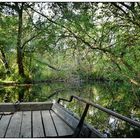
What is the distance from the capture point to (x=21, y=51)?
10828 mm

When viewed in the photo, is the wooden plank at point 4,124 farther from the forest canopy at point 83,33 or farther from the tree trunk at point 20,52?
the tree trunk at point 20,52

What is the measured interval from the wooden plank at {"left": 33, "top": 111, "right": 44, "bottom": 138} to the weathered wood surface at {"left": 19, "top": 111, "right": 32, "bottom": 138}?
0.04 meters

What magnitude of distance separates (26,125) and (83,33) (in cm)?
446

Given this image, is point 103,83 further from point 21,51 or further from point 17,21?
point 17,21

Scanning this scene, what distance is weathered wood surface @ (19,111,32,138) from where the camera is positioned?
207cm

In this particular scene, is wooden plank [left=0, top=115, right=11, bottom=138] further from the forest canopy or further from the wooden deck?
the forest canopy

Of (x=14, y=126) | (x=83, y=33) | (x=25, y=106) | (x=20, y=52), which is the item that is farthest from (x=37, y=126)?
(x=20, y=52)

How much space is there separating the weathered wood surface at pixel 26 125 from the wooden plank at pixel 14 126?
0.03m

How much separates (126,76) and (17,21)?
15.7ft

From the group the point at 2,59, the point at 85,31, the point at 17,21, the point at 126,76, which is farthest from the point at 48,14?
the point at 2,59

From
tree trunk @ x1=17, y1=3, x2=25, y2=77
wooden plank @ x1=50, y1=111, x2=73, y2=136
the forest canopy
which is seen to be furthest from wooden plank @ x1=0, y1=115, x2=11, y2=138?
tree trunk @ x1=17, y1=3, x2=25, y2=77

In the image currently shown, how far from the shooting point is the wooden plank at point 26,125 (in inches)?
81.4

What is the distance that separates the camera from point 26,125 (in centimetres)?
234

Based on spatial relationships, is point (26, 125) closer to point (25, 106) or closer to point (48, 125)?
point (48, 125)
